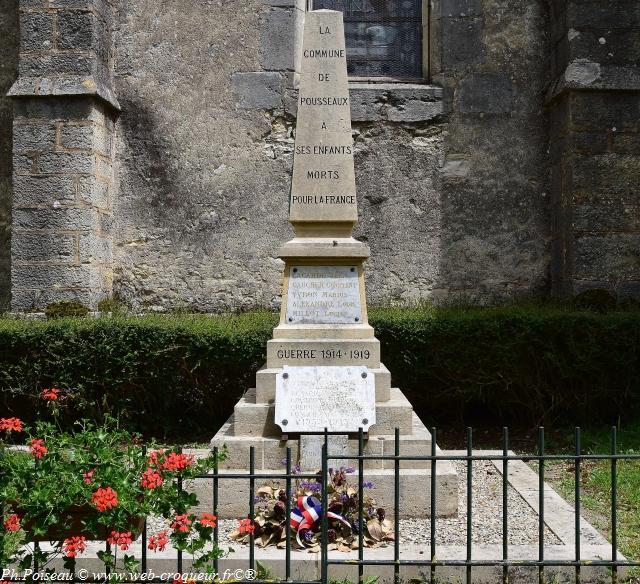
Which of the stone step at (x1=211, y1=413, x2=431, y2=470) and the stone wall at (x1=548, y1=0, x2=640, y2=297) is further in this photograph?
the stone wall at (x1=548, y1=0, x2=640, y2=297)

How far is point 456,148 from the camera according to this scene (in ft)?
26.5

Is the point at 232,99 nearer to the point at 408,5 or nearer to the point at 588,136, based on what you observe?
the point at 408,5

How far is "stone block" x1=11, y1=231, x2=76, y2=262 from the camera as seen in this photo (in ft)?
24.3

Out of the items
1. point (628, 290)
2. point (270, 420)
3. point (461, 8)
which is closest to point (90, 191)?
point (270, 420)

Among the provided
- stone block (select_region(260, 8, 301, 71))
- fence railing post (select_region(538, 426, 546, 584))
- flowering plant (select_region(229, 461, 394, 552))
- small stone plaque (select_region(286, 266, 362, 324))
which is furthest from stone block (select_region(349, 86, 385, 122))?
fence railing post (select_region(538, 426, 546, 584))

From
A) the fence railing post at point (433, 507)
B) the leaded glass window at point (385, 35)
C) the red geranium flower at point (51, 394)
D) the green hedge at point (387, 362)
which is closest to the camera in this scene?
the fence railing post at point (433, 507)

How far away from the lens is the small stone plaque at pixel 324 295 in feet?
16.5

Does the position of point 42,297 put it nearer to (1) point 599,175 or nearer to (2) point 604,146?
(1) point 599,175

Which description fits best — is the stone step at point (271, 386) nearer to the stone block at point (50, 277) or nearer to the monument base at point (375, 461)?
the monument base at point (375, 461)

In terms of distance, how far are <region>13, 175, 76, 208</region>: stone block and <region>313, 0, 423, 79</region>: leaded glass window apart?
339 cm

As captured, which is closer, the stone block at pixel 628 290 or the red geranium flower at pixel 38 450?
the red geranium flower at pixel 38 450

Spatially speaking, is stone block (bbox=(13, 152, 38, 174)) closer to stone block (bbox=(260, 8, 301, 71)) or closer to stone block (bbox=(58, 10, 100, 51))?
stone block (bbox=(58, 10, 100, 51))

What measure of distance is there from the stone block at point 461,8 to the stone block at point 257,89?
196 centimetres

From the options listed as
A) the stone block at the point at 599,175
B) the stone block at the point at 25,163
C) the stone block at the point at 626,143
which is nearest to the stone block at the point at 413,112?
the stone block at the point at 599,175
